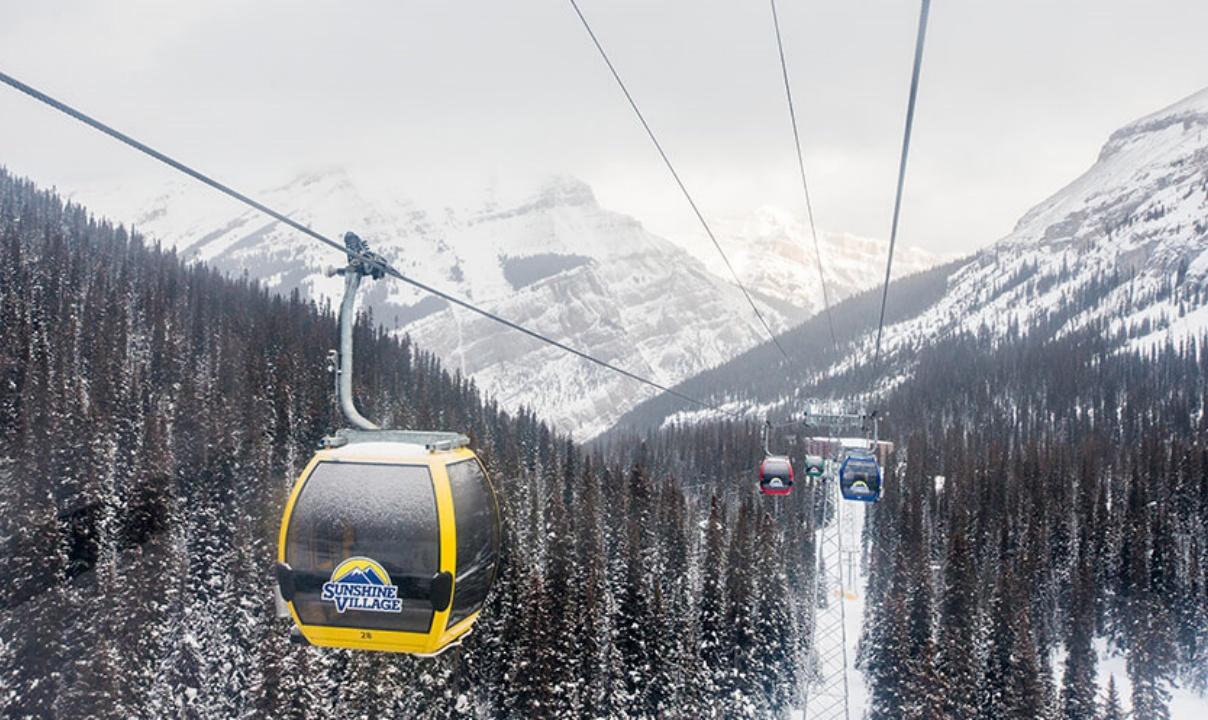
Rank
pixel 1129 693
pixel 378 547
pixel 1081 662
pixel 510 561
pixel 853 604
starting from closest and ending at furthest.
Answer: pixel 378 547, pixel 510 561, pixel 1081 662, pixel 1129 693, pixel 853 604

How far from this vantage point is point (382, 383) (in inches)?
4663

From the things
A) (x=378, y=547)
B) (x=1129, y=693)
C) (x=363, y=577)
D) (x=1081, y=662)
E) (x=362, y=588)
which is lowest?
(x=1129, y=693)

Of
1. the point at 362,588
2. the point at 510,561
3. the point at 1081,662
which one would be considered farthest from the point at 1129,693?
the point at 362,588

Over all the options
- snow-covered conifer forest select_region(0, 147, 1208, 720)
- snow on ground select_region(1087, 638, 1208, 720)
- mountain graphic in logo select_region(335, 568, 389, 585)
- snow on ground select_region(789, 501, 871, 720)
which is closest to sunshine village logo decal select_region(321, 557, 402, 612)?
mountain graphic in logo select_region(335, 568, 389, 585)

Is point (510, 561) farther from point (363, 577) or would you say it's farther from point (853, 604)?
point (853, 604)

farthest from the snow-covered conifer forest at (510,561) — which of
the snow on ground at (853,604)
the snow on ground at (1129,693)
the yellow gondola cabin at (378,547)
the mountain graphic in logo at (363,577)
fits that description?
the mountain graphic in logo at (363,577)

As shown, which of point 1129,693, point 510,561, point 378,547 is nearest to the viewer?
point 378,547

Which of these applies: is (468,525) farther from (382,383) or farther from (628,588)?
(382,383)

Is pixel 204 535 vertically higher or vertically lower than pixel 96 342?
lower

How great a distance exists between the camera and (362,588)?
9.25 metres

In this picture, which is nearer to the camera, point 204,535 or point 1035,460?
point 204,535

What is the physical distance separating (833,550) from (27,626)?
10054cm

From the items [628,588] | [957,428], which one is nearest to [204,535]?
[628,588]

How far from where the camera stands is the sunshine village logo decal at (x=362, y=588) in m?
9.23
